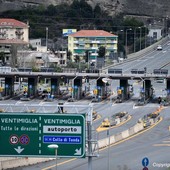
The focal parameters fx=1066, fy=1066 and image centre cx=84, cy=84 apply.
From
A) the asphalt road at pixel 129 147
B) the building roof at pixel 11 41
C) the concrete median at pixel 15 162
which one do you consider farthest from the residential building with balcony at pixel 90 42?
the concrete median at pixel 15 162

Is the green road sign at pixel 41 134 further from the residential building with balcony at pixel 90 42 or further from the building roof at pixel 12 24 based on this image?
the building roof at pixel 12 24

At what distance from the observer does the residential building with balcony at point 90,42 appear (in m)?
156

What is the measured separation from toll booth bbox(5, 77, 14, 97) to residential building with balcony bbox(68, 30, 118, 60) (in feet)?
199

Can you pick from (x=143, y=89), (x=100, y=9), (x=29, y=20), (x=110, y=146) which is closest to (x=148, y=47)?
(x=29, y=20)

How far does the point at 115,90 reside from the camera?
325 feet

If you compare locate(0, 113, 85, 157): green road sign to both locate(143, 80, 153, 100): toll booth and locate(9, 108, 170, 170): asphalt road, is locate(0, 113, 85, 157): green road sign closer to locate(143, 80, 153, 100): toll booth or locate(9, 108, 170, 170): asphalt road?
locate(9, 108, 170, 170): asphalt road

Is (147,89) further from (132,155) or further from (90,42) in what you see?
(90,42)

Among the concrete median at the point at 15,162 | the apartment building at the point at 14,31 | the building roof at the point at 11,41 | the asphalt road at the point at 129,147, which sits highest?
the apartment building at the point at 14,31

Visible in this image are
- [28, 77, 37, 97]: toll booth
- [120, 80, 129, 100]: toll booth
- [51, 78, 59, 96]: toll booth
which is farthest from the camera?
[51, 78, 59, 96]: toll booth

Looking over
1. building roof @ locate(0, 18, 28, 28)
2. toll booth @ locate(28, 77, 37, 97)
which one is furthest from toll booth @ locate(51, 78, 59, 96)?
building roof @ locate(0, 18, 28, 28)

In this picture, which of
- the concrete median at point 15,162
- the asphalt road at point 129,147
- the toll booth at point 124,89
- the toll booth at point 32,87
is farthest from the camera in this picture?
the toll booth at point 32,87

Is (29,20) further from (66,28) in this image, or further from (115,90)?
(115,90)

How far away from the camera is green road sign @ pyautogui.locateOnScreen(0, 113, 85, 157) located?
3916 cm

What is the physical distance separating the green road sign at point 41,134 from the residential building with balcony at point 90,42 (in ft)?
379
